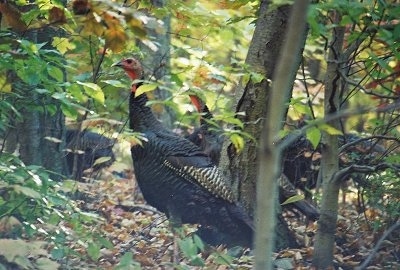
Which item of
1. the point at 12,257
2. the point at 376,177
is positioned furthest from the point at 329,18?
the point at 12,257

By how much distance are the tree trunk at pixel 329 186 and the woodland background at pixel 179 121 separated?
0.04ft

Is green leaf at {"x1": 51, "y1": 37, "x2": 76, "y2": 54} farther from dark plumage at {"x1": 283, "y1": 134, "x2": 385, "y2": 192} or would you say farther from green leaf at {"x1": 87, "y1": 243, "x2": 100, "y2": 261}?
dark plumage at {"x1": 283, "y1": 134, "x2": 385, "y2": 192}

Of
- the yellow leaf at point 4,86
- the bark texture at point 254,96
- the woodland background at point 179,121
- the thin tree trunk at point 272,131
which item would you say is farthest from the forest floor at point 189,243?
the thin tree trunk at point 272,131

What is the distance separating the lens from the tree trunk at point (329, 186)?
20.9 feet

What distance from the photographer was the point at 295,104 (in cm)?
Result: 553

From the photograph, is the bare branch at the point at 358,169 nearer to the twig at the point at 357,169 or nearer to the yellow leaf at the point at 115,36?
the twig at the point at 357,169

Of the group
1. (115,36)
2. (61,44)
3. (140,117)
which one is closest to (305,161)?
(140,117)

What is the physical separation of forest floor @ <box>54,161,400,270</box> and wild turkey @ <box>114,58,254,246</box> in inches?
8.7

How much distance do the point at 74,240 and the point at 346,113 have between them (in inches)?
123

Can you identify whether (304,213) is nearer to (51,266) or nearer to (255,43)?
(255,43)

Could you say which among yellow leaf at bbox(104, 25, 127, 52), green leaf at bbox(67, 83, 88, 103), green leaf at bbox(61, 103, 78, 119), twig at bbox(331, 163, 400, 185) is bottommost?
twig at bbox(331, 163, 400, 185)

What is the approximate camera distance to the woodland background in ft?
15.9

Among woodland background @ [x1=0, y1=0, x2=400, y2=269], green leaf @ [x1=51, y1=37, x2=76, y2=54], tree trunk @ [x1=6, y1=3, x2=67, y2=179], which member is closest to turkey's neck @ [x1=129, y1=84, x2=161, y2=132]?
woodland background @ [x1=0, y1=0, x2=400, y2=269]

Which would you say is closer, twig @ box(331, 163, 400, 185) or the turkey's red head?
twig @ box(331, 163, 400, 185)
